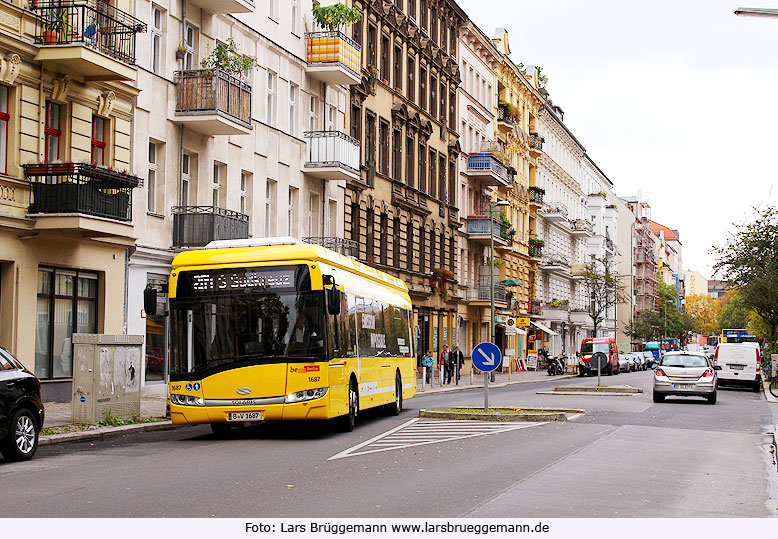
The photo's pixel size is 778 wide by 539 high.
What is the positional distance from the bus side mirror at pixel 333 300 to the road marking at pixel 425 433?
2.29 m

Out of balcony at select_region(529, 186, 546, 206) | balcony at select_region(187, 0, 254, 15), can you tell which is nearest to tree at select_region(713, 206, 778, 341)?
balcony at select_region(529, 186, 546, 206)

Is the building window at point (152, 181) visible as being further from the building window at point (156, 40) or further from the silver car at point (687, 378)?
the silver car at point (687, 378)

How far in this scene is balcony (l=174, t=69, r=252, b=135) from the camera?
30766 millimetres

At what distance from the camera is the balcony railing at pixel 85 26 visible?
24578mm

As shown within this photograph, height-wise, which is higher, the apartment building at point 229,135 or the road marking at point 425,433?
the apartment building at point 229,135

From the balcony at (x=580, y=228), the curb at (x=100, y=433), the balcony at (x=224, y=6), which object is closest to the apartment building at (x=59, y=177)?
the curb at (x=100, y=433)

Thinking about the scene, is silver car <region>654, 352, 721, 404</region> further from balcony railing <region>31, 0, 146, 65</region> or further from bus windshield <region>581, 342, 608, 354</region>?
bus windshield <region>581, 342, 608, 354</region>

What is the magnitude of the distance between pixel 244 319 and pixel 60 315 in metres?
9.43

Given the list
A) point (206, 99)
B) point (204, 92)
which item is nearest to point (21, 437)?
point (206, 99)

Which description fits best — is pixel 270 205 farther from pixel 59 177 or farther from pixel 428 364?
pixel 59 177

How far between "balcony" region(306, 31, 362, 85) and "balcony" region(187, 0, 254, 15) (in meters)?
7.28

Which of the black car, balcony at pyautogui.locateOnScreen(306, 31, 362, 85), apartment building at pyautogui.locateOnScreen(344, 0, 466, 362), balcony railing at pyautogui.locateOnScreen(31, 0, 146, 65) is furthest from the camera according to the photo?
apartment building at pyautogui.locateOnScreen(344, 0, 466, 362)

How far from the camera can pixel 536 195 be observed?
273 ft

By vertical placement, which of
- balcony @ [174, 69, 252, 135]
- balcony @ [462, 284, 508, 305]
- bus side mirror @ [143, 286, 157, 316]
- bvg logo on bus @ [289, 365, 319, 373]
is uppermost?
balcony @ [174, 69, 252, 135]
